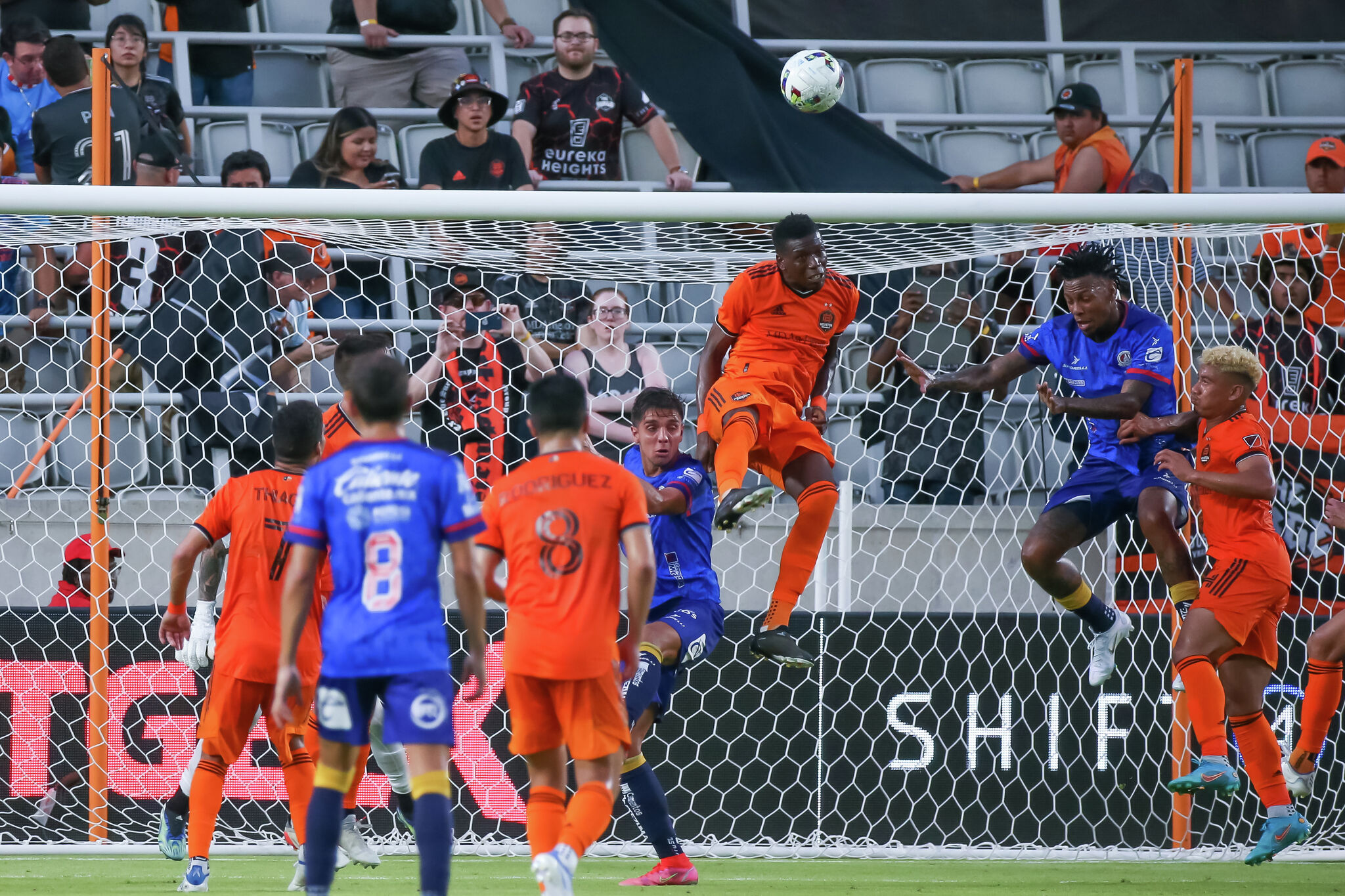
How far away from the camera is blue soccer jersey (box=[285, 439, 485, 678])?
13.5 feet

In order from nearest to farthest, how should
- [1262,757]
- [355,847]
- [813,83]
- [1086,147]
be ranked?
[355,847] → [1262,757] → [813,83] → [1086,147]

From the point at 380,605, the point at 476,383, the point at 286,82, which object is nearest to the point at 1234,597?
→ the point at 476,383

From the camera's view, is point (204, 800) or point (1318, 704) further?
point (1318, 704)

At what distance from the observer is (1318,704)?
21.6ft

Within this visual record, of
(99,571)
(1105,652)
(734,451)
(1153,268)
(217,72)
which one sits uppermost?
(217,72)

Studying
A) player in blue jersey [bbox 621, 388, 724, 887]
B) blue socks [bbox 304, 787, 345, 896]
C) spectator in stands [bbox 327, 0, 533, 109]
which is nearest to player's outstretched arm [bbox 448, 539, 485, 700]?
blue socks [bbox 304, 787, 345, 896]

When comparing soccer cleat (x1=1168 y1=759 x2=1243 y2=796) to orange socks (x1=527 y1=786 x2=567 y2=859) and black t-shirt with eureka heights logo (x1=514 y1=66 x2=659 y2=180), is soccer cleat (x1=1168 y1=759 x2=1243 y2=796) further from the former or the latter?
black t-shirt with eureka heights logo (x1=514 y1=66 x2=659 y2=180)

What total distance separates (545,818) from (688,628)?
1508 mm

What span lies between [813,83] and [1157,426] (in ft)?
7.30

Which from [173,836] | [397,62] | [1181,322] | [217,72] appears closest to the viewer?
[173,836]

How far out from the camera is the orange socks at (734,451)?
6.32 meters

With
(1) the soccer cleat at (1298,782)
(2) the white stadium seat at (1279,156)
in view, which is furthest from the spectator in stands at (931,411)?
(2) the white stadium seat at (1279,156)

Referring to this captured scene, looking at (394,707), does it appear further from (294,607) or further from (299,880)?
(299,880)

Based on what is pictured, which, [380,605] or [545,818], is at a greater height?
[380,605]
